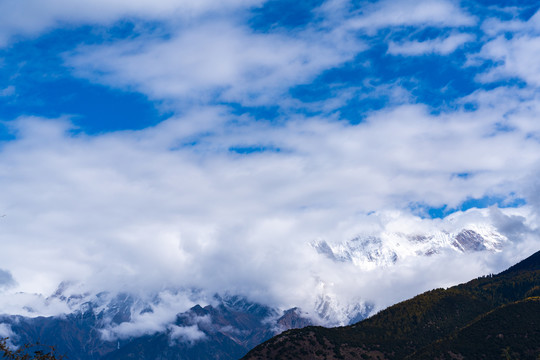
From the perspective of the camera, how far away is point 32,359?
5269cm

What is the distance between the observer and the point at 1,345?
51.2 meters

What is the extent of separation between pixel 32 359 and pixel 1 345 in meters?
3.57
